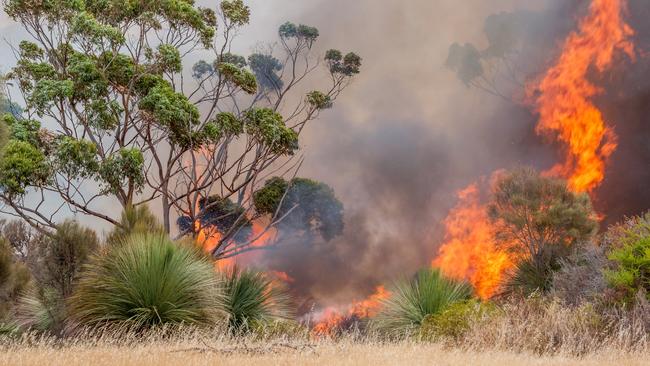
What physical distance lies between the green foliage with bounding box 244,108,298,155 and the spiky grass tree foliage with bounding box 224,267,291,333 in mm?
10040

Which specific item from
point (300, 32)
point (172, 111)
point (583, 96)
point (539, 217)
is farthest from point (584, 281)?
point (300, 32)

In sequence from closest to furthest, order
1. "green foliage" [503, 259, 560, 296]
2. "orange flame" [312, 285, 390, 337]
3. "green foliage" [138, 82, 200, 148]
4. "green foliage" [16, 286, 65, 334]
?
"green foliage" [16, 286, 65, 334] < "green foliage" [138, 82, 200, 148] < "green foliage" [503, 259, 560, 296] < "orange flame" [312, 285, 390, 337]

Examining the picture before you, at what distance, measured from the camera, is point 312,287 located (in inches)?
1238

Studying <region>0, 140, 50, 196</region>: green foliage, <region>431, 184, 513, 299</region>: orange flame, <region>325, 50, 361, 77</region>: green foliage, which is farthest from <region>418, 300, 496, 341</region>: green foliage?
<region>325, 50, 361, 77</region>: green foliage

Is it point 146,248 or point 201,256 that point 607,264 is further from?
point 146,248

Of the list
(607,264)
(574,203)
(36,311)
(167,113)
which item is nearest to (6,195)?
(167,113)

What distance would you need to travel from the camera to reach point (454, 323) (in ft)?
44.3

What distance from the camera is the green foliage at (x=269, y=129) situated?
2486cm

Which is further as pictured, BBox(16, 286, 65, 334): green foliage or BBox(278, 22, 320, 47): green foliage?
BBox(278, 22, 320, 47): green foliage

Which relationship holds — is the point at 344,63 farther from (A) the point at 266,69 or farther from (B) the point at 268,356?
(B) the point at 268,356

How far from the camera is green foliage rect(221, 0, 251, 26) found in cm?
2894

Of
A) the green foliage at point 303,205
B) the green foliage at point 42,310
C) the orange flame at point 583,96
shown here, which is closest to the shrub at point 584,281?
the green foliage at point 42,310

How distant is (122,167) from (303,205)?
973cm

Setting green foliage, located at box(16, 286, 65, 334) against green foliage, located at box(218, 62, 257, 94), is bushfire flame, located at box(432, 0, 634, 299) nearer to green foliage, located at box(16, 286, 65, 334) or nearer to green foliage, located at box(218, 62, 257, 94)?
green foliage, located at box(218, 62, 257, 94)
